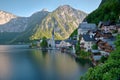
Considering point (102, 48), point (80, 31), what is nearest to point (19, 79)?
point (102, 48)

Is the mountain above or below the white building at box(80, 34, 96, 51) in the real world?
above

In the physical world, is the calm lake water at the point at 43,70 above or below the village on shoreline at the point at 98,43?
below

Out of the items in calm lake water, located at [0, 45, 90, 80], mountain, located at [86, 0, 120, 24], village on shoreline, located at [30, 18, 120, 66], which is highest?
mountain, located at [86, 0, 120, 24]

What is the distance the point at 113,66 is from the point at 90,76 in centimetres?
163

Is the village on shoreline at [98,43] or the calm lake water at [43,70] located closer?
the calm lake water at [43,70]

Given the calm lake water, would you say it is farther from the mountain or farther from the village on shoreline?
the mountain

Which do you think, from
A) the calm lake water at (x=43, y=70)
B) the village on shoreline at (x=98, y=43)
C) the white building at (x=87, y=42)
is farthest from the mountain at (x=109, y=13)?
the calm lake water at (x=43, y=70)

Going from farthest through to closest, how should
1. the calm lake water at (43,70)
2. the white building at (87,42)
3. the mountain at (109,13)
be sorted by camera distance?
the mountain at (109,13) < the white building at (87,42) < the calm lake water at (43,70)

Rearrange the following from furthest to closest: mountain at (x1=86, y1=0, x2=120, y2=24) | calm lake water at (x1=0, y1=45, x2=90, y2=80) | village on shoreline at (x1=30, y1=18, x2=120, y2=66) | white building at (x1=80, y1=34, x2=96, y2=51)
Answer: mountain at (x1=86, y1=0, x2=120, y2=24), white building at (x1=80, y1=34, x2=96, y2=51), village on shoreline at (x1=30, y1=18, x2=120, y2=66), calm lake water at (x1=0, y1=45, x2=90, y2=80)

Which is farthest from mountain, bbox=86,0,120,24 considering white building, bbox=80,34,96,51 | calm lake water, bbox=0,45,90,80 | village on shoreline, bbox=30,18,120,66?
calm lake water, bbox=0,45,90,80

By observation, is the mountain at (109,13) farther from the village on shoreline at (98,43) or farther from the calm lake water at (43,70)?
the calm lake water at (43,70)

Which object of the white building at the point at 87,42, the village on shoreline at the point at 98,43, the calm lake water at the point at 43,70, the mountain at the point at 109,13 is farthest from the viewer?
the mountain at the point at 109,13

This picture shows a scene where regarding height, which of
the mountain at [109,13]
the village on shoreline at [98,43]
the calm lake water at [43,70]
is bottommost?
the calm lake water at [43,70]

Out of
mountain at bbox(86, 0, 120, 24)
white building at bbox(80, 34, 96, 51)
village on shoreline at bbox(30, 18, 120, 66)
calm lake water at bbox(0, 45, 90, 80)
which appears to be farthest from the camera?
mountain at bbox(86, 0, 120, 24)
